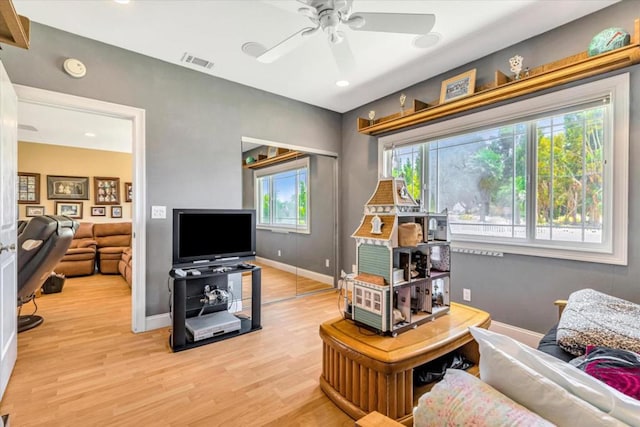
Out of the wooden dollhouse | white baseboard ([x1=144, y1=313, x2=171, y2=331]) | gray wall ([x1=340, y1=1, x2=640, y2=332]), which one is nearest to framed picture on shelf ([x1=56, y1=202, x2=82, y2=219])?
white baseboard ([x1=144, y1=313, x2=171, y2=331])

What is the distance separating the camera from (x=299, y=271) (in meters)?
4.52

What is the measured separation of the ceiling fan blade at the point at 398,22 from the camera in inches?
68.5

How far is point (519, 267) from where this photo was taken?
9.01 ft

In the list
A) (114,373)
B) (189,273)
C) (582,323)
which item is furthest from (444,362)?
(114,373)

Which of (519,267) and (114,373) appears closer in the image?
(114,373)

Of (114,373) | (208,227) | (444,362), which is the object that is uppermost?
(208,227)

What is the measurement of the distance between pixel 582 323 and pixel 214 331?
2684 mm

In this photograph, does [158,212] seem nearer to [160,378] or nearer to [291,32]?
[160,378]

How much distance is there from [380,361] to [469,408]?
0.83 metres

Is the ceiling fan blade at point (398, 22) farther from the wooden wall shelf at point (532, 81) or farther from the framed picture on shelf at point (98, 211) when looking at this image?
the framed picture on shelf at point (98, 211)

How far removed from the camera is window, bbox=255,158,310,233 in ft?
13.8

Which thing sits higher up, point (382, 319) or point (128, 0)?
point (128, 0)

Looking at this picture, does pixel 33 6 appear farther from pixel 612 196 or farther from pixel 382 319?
pixel 612 196

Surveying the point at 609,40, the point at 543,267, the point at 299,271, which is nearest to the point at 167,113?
the point at 299,271
